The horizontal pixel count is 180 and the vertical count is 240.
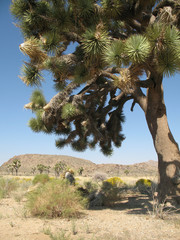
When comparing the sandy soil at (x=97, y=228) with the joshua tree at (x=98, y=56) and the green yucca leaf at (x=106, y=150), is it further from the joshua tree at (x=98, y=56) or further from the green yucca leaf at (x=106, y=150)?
the green yucca leaf at (x=106, y=150)

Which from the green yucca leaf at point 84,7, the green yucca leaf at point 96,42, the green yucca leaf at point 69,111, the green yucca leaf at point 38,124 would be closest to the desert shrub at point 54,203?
the green yucca leaf at point 69,111

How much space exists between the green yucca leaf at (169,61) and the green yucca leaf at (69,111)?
3.15m

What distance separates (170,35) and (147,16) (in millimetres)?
2366

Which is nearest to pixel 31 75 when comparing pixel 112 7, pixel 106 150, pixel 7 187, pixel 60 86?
pixel 60 86

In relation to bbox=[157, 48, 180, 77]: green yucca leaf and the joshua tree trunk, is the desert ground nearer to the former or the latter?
the joshua tree trunk

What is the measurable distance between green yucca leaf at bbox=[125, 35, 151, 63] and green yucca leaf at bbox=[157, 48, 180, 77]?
1.38ft

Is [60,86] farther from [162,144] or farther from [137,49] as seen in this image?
[162,144]

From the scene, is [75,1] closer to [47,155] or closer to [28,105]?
[28,105]

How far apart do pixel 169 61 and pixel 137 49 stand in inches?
34.5

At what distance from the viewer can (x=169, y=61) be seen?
5578mm

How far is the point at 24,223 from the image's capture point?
5348mm

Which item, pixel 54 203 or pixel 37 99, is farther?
pixel 37 99

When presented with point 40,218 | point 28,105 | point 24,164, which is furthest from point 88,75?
point 24,164

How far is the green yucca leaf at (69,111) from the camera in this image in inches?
295
